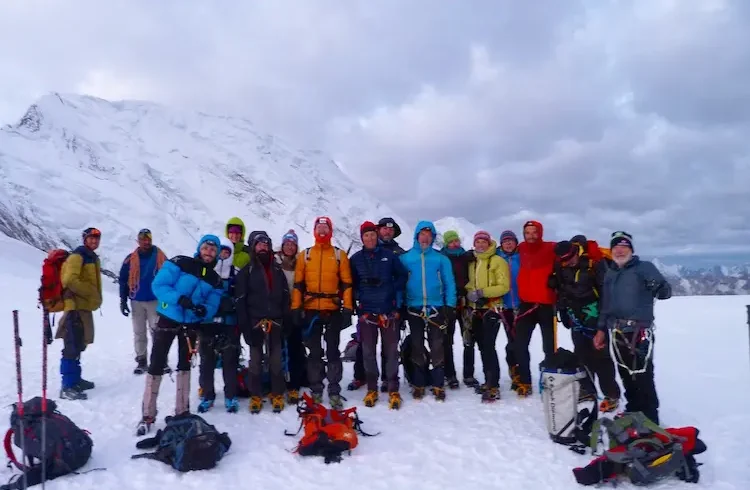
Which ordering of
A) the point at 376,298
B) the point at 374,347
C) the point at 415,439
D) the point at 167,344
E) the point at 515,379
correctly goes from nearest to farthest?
1. the point at 415,439
2. the point at 167,344
3. the point at 376,298
4. the point at 374,347
5. the point at 515,379

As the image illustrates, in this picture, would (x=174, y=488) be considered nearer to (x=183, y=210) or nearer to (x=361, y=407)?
(x=361, y=407)

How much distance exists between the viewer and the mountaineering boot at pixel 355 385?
25.9ft

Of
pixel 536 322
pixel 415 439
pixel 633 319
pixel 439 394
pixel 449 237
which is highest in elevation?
pixel 449 237

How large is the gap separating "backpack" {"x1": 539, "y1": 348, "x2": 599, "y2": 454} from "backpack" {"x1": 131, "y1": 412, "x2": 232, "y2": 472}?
3.74m

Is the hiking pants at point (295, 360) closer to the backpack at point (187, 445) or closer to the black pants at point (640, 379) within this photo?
the backpack at point (187, 445)

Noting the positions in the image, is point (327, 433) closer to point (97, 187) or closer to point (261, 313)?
point (261, 313)

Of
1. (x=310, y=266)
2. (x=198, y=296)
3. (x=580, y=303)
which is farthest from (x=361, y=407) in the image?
(x=580, y=303)

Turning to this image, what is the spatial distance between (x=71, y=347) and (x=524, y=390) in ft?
22.9

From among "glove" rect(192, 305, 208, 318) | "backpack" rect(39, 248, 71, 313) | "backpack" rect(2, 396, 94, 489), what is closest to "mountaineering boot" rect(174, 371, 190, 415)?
"glove" rect(192, 305, 208, 318)

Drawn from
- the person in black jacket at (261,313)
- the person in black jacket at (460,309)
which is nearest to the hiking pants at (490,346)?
the person in black jacket at (460,309)

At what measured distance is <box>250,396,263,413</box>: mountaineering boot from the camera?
6602 millimetres

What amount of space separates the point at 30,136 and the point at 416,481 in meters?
194

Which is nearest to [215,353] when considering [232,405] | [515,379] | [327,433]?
[232,405]

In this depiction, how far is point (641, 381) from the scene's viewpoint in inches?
217
